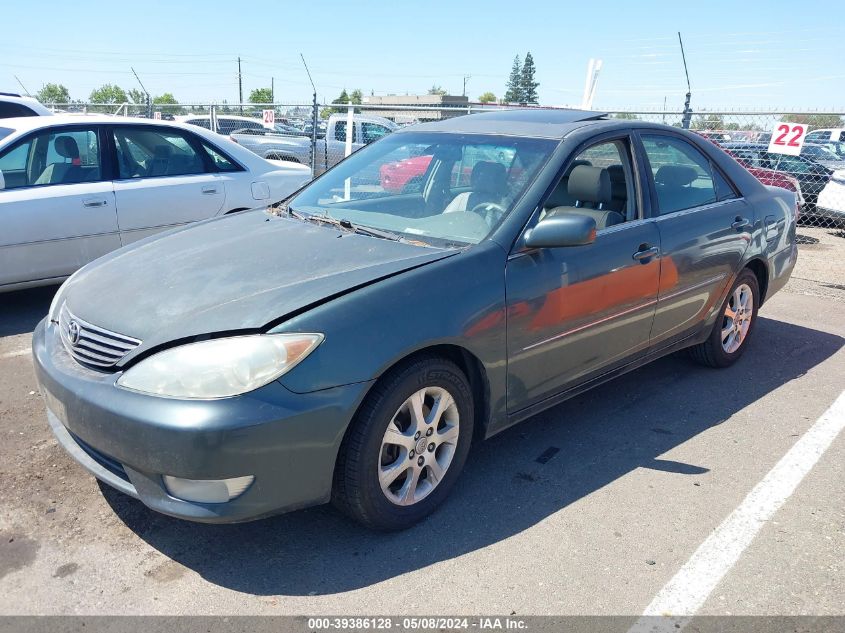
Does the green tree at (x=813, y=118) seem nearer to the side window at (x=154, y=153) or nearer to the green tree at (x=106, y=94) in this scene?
the side window at (x=154, y=153)

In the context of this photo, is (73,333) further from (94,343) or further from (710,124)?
(710,124)

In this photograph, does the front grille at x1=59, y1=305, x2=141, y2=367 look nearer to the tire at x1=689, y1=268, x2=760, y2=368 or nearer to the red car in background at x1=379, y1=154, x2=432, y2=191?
the red car in background at x1=379, y1=154, x2=432, y2=191

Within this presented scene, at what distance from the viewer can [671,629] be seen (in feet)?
8.11

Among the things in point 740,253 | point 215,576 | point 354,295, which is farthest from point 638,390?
point 215,576

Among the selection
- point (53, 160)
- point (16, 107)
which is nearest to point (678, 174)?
point (53, 160)

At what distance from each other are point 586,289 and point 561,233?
0.44 metres

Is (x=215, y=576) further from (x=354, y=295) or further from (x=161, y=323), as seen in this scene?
(x=354, y=295)

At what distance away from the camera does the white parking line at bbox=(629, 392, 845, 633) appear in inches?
102

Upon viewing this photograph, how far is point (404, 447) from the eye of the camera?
2.88 meters

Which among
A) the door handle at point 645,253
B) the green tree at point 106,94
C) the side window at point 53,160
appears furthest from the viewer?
the green tree at point 106,94

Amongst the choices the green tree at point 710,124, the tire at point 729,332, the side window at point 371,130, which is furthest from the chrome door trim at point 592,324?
the side window at point 371,130

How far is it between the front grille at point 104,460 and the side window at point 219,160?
4.30 metres

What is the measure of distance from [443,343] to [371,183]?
159 cm

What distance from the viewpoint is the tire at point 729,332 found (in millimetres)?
4781
